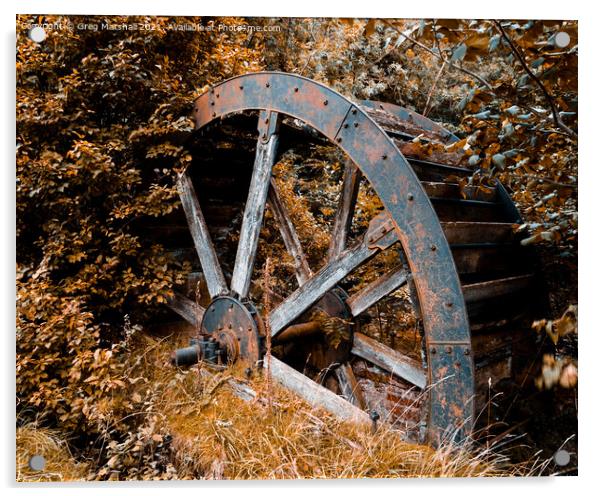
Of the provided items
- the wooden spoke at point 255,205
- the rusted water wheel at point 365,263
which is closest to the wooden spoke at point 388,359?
the rusted water wheel at point 365,263

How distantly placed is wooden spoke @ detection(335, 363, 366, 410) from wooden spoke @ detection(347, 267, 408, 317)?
472 mm

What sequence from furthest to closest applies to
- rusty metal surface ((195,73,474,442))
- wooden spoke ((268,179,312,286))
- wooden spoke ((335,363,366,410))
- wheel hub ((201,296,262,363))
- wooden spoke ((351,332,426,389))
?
wooden spoke ((268,179,312,286))
wooden spoke ((335,363,366,410))
wooden spoke ((351,332,426,389))
wheel hub ((201,296,262,363))
rusty metal surface ((195,73,474,442))

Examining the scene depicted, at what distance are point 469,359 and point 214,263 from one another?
6.03 feet

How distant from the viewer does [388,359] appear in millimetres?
A: 3459

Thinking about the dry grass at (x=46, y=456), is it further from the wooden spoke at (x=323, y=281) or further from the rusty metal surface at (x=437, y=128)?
the rusty metal surface at (x=437, y=128)

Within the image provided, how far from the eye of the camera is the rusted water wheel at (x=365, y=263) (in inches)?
89.8

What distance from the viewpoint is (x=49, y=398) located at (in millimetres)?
2838

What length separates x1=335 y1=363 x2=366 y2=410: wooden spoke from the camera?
12.0ft

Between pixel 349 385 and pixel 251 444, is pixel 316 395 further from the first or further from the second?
pixel 349 385

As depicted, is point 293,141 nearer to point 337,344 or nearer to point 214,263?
point 214,263

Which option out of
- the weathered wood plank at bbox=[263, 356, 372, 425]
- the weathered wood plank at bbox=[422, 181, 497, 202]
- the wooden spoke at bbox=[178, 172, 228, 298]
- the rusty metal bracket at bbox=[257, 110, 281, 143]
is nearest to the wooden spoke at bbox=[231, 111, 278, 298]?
the rusty metal bracket at bbox=[257, 110, 281, 143]

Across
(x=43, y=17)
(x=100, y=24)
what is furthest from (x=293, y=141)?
(x=43, y=17)

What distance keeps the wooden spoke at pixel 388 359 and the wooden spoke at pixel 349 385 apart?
6.6 inches

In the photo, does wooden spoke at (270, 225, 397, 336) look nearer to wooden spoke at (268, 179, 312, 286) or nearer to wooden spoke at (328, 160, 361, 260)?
wooden spoke at (328, 160, 361, 260)
